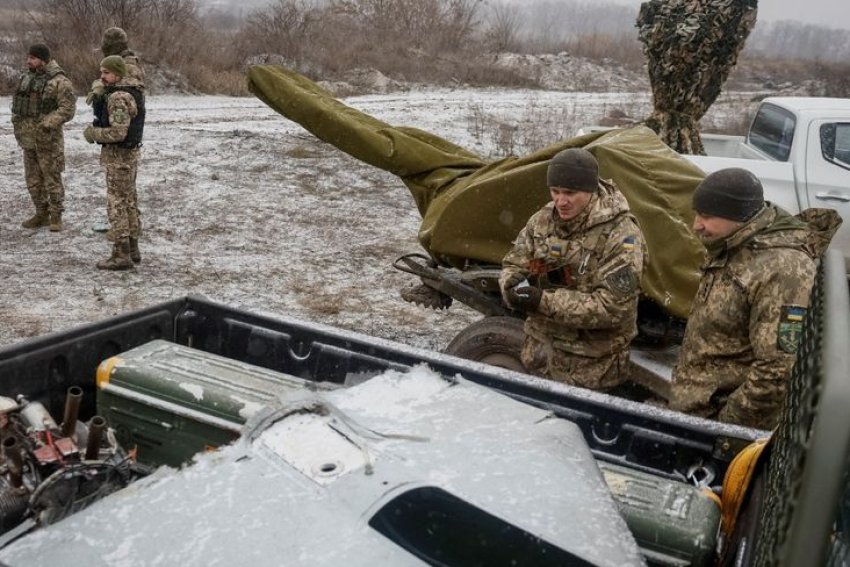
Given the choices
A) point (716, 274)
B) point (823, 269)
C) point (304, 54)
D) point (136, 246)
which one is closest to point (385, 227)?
point (136, 246)

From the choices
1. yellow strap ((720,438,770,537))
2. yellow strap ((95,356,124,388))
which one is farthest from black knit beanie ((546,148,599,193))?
yellow strap ((95,356,124,388))

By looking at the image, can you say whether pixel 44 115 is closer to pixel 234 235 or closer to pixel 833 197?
pixel 234 235

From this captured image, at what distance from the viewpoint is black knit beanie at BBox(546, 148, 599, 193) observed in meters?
3.53

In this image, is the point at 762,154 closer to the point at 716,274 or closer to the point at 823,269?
the point at 716,274

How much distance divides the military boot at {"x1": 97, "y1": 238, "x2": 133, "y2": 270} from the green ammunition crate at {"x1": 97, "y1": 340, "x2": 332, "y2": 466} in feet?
13.7

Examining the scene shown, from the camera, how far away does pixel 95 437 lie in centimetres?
226

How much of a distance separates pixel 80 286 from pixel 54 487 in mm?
4770

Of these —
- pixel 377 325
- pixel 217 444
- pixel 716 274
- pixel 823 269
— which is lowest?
pixel 377 325

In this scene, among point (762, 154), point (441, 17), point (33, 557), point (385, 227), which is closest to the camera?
point (33, 557)

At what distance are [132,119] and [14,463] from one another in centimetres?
513

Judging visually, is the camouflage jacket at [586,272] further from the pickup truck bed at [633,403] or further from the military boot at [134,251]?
the military boot at [134,251]

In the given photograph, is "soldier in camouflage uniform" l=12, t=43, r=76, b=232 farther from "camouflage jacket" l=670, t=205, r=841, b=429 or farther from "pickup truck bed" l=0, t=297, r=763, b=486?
"camouflage jacket" l=670, t=205, r=841, b=429

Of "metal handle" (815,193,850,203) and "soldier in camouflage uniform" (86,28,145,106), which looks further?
"soldier in camouflage uniform" (86,28,145,106)

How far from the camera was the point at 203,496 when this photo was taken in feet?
6.10
